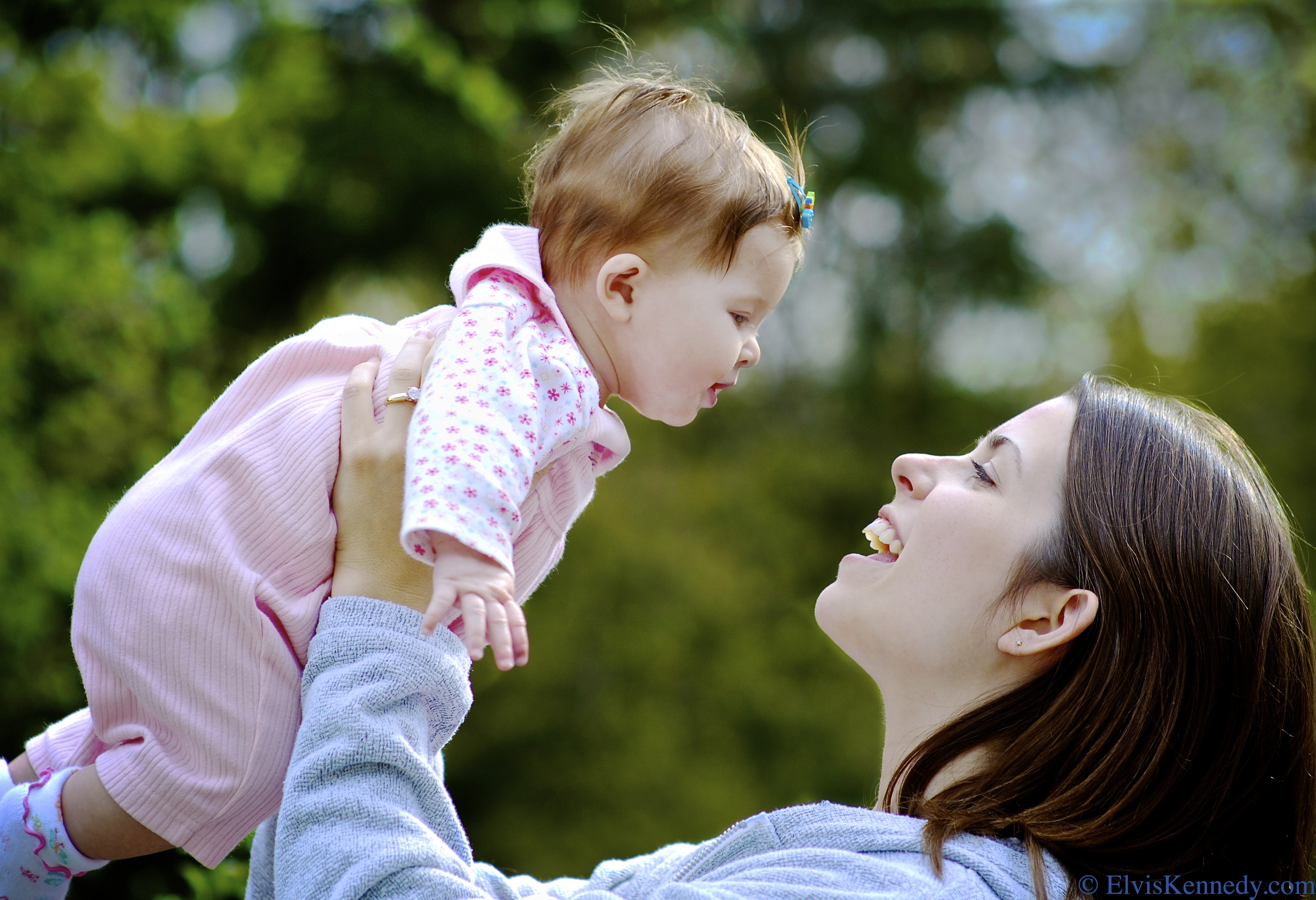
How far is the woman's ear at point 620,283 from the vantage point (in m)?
1.76

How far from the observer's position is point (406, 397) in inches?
63.6

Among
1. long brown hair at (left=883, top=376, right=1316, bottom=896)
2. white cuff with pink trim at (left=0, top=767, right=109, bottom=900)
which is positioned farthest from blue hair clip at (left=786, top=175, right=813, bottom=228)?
white cuff with pink trim at (left=0, top=767, right=109, bottom=900)

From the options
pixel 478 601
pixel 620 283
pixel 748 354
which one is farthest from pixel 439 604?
pixel 748 354

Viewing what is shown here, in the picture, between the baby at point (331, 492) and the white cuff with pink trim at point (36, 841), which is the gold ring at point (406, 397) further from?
the white cuff with pink trim at point (36, 841)

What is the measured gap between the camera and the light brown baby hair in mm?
1786

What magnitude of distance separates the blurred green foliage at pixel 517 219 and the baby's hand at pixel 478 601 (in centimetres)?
119

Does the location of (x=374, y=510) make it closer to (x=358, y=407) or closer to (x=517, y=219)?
(x=358, y=407)

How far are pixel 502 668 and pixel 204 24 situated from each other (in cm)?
626

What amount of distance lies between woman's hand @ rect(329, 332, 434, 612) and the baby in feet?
0.09

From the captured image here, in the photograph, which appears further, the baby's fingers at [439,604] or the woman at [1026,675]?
the woman at [1026,675]

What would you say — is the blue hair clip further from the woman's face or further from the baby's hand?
the baby's hand

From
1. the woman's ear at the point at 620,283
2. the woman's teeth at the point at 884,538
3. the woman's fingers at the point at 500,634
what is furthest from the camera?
the woman's teeth at the point at 884,538

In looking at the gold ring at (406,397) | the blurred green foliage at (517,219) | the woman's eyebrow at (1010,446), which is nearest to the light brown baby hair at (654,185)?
the gold ring at (406,397)

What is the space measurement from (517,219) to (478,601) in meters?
6.21
